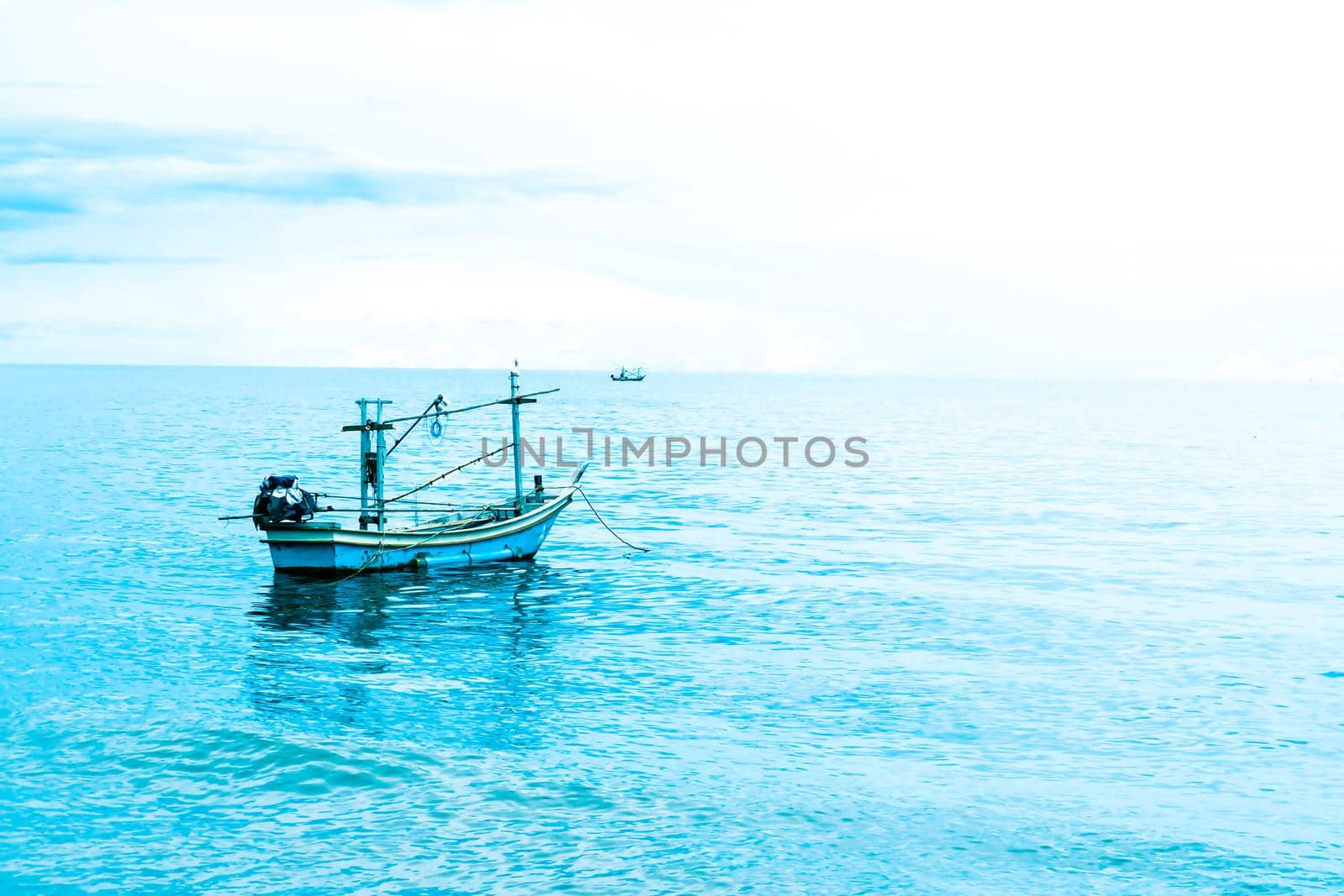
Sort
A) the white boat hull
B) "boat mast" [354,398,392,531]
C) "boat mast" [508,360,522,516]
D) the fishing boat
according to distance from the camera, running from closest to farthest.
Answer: the fishing boat → the white boat hull → "boat mast" [354,398,392,531] → "boat mast" [508,360,522,516]

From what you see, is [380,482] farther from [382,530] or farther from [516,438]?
[516,438]

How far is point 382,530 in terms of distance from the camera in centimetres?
4012

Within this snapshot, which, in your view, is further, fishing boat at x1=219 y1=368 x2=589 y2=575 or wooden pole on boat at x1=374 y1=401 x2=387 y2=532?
wooden pole on boat at x1=374 y1=401 x2=387 y2=532

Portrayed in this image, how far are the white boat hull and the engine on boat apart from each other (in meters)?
0.51

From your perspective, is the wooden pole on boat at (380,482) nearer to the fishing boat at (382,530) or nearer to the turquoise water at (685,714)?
the fishing boat at (382,530)

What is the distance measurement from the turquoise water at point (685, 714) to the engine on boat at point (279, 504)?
249 centimetres

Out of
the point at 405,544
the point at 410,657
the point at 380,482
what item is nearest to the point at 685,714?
the point at 410,657

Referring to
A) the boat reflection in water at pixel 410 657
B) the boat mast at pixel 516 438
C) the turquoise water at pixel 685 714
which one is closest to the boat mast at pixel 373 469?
the boat reflection in water at pixel 410 657

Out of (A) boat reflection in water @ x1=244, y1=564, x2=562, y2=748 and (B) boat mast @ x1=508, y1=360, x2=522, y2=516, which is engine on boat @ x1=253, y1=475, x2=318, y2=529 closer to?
(A) boat reflection in water @ x1=244, y1=564, x2=562, y2=748

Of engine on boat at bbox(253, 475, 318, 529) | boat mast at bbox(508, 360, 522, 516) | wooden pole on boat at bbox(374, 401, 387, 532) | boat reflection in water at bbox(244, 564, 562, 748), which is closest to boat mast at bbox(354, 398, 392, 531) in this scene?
wooden pole on boat at bbox(374, 401, 387, 532)

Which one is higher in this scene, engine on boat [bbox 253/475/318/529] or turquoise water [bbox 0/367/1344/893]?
engine on boat [bbox 253/475/318/529]

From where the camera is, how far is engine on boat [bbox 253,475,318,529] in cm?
3853

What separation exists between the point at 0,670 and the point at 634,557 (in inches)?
931

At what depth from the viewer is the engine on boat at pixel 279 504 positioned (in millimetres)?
38531
